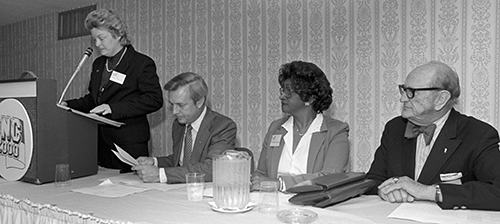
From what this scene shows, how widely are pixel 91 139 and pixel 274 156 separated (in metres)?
0.92

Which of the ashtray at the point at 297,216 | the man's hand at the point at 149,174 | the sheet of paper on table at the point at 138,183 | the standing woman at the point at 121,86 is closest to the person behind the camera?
the ashtray at the point at 297,216

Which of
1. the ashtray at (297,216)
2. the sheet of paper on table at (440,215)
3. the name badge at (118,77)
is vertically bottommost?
the sheet of paper on table at (440,215)

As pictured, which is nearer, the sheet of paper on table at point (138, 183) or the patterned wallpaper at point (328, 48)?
the sheet of paper on table at point (138, 183)

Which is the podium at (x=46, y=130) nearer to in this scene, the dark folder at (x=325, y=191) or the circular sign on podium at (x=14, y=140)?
the circular sign on podium at (x=14, y=140)

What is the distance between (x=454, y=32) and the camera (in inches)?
94.6

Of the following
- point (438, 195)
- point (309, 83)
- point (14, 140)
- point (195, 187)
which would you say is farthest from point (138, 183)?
point (438, 195)

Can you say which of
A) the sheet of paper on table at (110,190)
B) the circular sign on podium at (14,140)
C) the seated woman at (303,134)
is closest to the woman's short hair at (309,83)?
the seated woman at (303,134)

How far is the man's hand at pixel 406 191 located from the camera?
1.45 metres

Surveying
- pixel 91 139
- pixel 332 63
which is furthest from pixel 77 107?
pixel 332 63

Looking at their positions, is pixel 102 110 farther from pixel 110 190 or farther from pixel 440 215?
pixel 440 215

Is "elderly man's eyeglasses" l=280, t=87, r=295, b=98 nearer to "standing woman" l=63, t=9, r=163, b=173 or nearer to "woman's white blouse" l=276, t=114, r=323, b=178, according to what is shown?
"woman's white blouse" l=276, t=114, r=323, b=178

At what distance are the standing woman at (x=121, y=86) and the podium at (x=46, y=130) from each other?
37 cm

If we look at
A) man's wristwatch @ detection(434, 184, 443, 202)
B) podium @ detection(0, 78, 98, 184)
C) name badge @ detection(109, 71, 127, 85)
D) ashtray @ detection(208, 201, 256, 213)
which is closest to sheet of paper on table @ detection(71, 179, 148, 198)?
podium @ detection(0, 78, 98, 184)

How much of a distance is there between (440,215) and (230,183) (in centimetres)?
64
